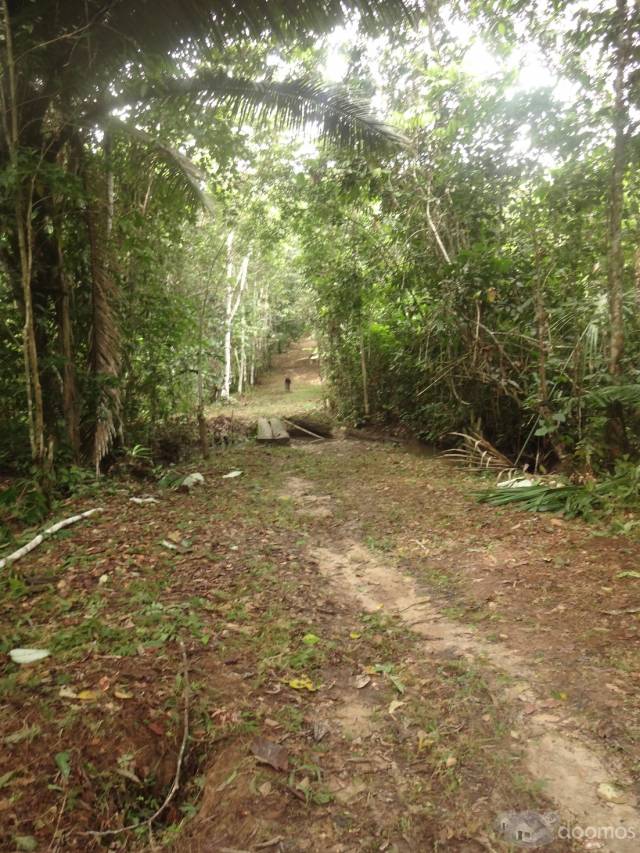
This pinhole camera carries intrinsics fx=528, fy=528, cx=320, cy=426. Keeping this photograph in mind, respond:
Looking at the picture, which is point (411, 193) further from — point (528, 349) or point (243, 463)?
point (243, 463)

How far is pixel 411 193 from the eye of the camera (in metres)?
8.96

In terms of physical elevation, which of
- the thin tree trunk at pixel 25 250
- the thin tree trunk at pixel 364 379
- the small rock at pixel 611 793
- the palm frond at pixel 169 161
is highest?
the palm frond at pixel 169 161

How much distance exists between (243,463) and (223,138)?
16.5ft

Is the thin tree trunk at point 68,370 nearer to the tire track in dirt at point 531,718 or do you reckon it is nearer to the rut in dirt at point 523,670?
the rut in dirt at point 523,670

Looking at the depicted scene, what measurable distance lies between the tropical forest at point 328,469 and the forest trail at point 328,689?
0.02 metres

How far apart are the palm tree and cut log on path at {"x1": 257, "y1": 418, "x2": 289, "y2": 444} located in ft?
13.5

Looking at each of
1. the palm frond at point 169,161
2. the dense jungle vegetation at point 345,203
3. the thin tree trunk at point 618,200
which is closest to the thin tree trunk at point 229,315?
the dense jungle vegetation at point 345,203

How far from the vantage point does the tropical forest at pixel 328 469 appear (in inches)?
91.4

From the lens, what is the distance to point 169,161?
7.44m

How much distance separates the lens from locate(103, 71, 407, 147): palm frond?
6.96 meters

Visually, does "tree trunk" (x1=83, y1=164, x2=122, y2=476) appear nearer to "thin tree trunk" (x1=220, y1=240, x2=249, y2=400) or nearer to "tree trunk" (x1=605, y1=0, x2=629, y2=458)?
"tree trunk" (x1=605, y1=0, x2=629, y2=458)

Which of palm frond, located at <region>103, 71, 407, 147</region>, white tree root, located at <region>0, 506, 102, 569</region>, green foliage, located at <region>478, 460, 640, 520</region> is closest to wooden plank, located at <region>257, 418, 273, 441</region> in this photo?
white tree root, located at <region>0, 506, 102, 569</region>

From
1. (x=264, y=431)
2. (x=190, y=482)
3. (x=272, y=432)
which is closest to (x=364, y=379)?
(x=272, y=432)

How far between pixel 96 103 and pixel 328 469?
5.81 metres
